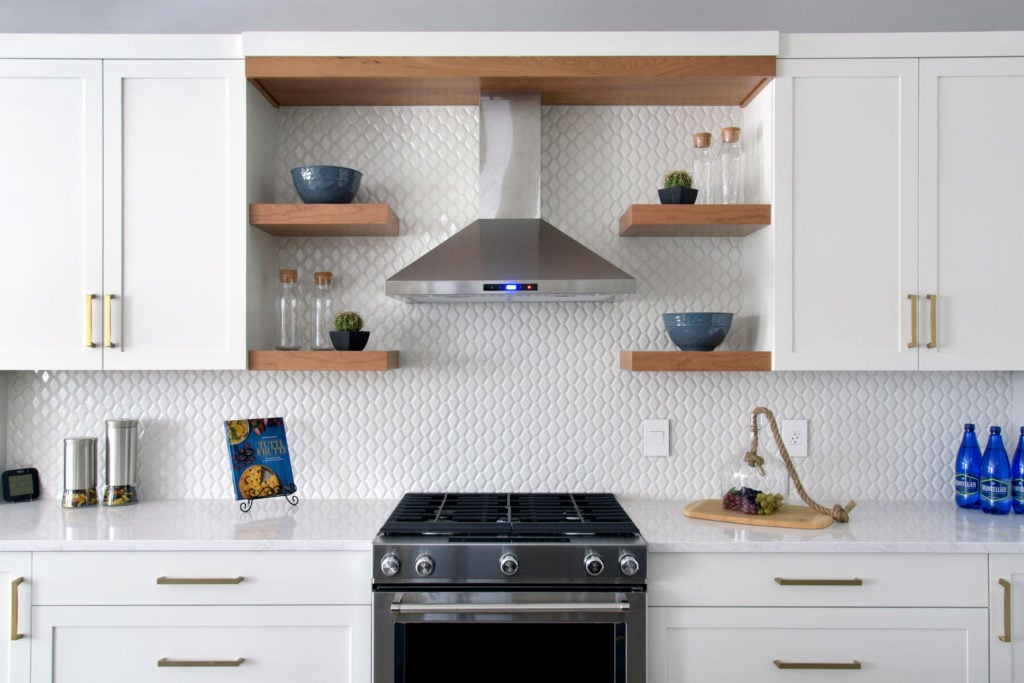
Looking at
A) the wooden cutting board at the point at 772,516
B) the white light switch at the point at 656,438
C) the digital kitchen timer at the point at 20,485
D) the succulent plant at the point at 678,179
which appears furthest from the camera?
the white light switch at the point at 656,438

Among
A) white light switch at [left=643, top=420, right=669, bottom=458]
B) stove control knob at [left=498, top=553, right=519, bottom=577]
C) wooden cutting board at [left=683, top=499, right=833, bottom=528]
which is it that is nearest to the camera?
stove control knob at [left=498, top=553, right=519, bottom=577]

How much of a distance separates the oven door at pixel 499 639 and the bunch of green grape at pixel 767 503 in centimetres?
48

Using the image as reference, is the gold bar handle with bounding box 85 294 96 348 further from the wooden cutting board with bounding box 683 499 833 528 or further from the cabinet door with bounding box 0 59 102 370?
the wooden cutting board with bounding box 683 499 833 528

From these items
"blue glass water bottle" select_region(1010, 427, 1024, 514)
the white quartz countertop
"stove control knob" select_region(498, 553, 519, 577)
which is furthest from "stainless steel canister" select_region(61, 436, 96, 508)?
"blue glass water bottle" select_region(1010, 427, 1024, 514)

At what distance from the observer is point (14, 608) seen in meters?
1.93

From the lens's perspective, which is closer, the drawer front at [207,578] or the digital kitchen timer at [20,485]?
the drawer front at [207,578]

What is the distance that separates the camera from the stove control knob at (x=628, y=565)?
6.21 feet

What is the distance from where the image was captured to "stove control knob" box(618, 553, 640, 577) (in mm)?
1892

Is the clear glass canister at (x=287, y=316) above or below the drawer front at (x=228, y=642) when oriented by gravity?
above

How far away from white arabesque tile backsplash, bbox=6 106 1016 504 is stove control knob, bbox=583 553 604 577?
0.63 meters

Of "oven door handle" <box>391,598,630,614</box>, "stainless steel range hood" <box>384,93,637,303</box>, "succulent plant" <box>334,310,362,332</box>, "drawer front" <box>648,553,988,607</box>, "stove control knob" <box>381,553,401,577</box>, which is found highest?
"stainless steel range hood" <box>384,93,637,303</box>

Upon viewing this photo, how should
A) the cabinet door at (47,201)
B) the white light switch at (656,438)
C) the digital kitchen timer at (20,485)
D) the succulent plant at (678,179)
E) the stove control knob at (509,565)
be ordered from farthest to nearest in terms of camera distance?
1. the white light switch at (656,438)
2. the digital kitchen timer at (20,485)
3. the succulent plant at (678,179)
4. the cabinet door at (47,201)
5. the stove control knob at (509,565)

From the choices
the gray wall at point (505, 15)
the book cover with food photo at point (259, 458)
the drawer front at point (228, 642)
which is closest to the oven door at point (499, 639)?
the drawer front at point (228, 642)

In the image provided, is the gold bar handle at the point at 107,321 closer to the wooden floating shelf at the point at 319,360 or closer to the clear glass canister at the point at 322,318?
the wooden floating shelf at the point at 319,360
